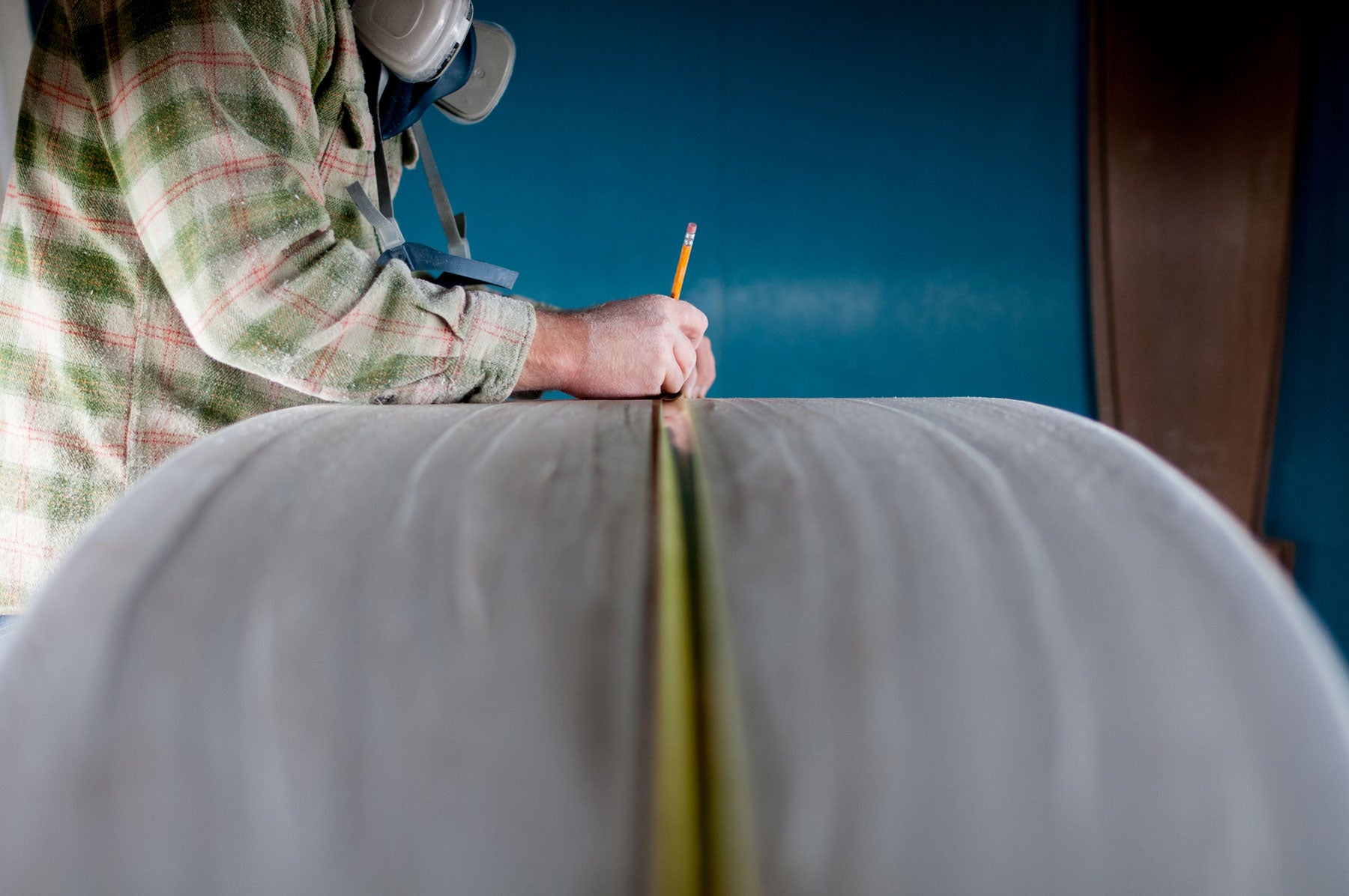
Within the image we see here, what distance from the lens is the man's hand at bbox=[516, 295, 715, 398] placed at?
1.43 ft

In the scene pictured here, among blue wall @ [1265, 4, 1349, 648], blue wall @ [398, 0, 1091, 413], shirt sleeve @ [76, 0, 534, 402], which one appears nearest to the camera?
shirt sleeve @ [76, 0, 534, 402]

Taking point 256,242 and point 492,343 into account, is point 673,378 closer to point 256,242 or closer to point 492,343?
point 492,343

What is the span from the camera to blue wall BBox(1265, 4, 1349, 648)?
1.12 m

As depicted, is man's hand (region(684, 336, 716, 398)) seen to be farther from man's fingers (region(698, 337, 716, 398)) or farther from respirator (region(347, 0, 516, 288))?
respirator (region(347, 0, 516, 288))

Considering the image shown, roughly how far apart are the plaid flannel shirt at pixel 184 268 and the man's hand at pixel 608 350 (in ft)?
0.07

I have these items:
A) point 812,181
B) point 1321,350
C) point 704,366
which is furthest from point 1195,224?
point 704,366

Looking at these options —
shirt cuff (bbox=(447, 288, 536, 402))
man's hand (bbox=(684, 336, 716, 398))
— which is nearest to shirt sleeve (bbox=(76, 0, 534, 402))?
shirt cuff (bbox=(447, 288, 536, 402))

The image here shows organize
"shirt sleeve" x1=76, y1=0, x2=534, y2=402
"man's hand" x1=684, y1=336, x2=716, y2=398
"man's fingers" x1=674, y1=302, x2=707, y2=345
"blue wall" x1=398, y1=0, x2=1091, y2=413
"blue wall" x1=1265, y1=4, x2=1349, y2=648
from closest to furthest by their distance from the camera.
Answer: "shirt sleeve" x1=76, y1=0, x2=534, y2=402 → "man's fingers" x1=674, y1=302, x2=707, y2=345 → "man's hand" x1=684, y1=336, x2=716, y2=398 → "blue wall" x1=1265, y1=4, x2=1349, y2=648 → "blue wall" x1=398, y1=0, x2=1091, y2=413

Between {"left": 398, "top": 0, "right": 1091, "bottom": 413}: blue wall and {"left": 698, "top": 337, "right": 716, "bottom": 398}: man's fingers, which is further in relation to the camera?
{"left": 398, "top": 0, "right": 1091, "bottom": 413}: blue wall

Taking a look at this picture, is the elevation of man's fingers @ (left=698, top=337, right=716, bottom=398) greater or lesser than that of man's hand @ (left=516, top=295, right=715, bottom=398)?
lesser

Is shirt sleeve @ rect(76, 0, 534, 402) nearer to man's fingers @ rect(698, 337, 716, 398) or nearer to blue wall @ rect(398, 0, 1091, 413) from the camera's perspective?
man's fingers @ rect(698, 337, 716, 398)

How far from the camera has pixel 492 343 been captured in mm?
407

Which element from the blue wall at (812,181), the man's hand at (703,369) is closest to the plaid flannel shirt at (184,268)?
the man's hand at (703,369)

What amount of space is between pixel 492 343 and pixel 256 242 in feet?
0.41
